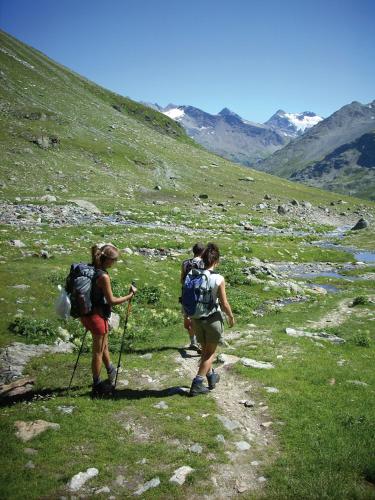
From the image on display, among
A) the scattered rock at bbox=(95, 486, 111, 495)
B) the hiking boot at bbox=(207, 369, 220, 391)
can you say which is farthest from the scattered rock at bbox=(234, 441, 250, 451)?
the scattered rock at bbox=(95, 486, 111, 495)

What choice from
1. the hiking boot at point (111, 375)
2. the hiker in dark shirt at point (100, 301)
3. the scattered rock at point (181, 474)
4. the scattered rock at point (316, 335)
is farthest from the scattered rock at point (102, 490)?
the scattered rock at point (316, 335)

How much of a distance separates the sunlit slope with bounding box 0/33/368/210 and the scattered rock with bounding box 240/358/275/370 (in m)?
45.8

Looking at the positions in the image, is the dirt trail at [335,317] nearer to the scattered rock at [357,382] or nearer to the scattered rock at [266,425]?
the scattered rock at [357,382]

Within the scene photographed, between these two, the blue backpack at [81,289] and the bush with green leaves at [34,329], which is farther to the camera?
the bush with green leaves at [34,329]

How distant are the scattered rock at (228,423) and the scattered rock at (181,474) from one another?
1.95 meters

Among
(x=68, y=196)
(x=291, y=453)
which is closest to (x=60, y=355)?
(x=291, y=453)

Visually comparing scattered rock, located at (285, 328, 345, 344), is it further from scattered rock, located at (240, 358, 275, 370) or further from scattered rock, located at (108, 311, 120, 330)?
scattered rock, located at (108, 311, 120, 330)

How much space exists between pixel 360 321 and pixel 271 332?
20.7 ft

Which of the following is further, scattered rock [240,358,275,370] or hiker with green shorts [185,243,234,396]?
scattered rock [240,358,275,370]

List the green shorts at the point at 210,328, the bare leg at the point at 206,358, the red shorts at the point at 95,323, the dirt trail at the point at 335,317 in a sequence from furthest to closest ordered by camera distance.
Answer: the dirt trail at the point at 335,317 < the bare leg at the point at 206,358 < the green shorts at the point at 210,328 < the red shorts at the point at 95,323

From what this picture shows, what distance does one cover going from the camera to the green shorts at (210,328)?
1086 cm

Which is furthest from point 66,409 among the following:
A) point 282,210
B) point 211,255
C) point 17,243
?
point 282,210

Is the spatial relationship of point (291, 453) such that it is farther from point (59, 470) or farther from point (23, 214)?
point (23, 214)

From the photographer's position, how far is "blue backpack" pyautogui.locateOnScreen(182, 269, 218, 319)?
10688 mm
